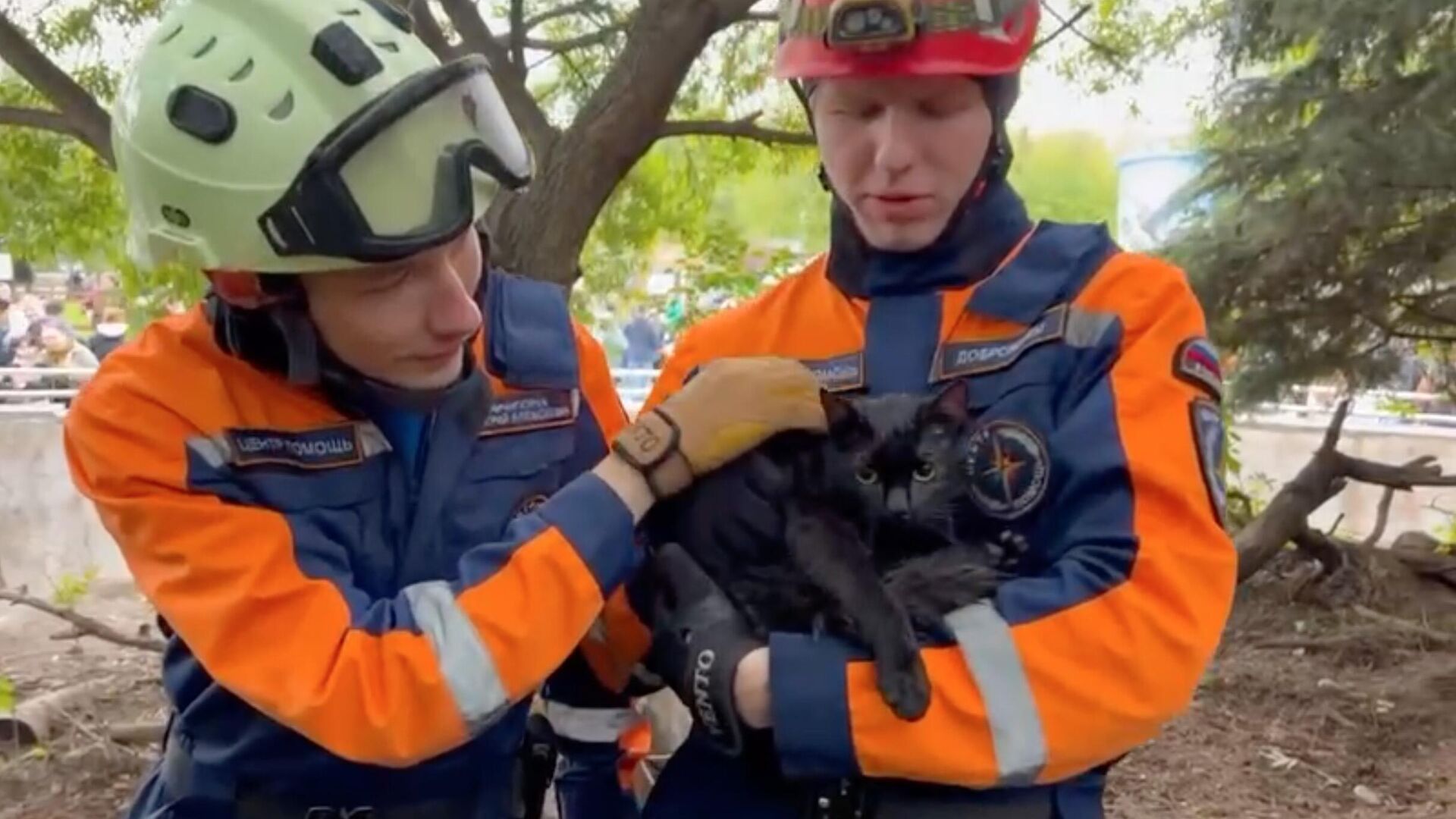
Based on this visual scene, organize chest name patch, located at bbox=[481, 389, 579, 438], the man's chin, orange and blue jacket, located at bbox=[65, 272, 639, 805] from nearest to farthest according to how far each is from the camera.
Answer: orange and blue jacket, located at bbox=[65, 272, 639, 805], the man's chin, chest name patch, located at bbox=[481, 389, 579, 438]

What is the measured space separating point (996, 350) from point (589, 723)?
2.72ft

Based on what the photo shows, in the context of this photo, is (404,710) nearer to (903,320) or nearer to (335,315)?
(335,315)

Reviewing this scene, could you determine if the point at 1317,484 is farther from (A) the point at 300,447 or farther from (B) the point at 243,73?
(B) the point at 243,73

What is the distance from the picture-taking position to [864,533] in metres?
2.12

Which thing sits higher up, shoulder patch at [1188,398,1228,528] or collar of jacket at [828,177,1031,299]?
collar of jacket at [828,177,1031,299]

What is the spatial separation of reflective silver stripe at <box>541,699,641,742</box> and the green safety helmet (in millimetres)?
774

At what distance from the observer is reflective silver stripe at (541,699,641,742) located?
2.39 meters

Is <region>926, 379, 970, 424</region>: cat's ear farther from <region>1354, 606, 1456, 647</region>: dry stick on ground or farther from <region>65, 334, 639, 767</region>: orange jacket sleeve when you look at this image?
<region>1354, 606, 1456, 647</region>: dry stick on ground

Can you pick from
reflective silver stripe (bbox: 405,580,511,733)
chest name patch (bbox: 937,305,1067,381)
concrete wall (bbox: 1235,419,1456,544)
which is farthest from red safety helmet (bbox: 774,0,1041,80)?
concrete wall (bbox: 1235,419,1456,544)

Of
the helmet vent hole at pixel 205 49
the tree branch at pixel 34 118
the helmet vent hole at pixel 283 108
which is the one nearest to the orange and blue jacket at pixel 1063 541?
the helmet vent hole at pixel 283 108

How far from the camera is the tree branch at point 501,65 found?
4926 mm

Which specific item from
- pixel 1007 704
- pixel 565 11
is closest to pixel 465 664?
pixel 1007 704

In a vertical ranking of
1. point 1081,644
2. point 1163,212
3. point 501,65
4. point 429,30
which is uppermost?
point 429,30

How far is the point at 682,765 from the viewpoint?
86.0 inches
